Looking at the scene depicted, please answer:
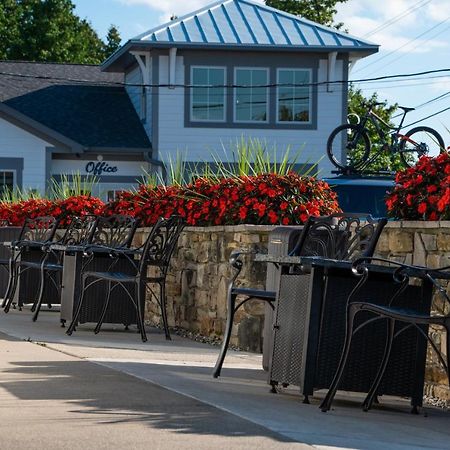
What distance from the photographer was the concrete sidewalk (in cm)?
645

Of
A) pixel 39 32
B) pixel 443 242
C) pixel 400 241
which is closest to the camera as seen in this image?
pixel 443 242

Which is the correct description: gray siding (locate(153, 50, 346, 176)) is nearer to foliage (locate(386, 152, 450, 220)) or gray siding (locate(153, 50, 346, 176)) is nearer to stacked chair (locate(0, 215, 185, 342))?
stacked chair (locate(0, 215, 185, 342))

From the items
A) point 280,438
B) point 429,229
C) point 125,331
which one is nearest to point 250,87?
point 125,331

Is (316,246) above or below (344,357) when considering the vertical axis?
above

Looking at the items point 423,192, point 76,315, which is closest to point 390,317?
point 423,192

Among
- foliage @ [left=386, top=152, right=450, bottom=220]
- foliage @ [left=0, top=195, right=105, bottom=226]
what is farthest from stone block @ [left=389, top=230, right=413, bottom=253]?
foliage @ [left=0, top=195, right=105, bottom=226]

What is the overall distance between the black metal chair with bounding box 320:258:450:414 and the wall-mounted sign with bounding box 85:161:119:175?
29.3 m

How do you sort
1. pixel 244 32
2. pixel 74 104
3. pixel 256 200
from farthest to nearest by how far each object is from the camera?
pixel 74 104, pixel 244 32, pixel 256 200

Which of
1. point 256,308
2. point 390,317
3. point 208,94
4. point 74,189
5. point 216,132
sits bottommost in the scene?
point 256,308

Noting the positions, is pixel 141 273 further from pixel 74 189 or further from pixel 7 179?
pixel 7 179

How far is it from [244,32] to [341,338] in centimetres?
3077

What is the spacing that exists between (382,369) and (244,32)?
3087cm

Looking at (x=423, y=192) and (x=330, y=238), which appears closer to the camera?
(x=330, y=238)

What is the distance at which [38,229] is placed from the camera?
17547 millimetres
